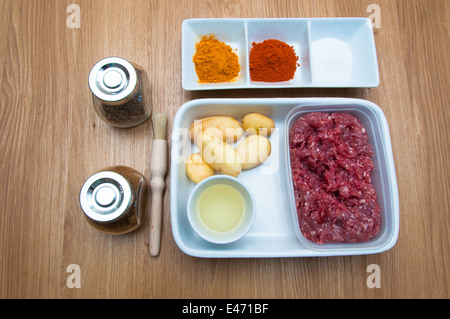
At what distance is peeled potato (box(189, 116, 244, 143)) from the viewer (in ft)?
2.82

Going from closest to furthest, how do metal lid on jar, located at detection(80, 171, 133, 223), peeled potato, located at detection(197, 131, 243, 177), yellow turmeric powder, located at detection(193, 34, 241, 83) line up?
metal lid on jar, located at detection(80, 171, 133, 223)
peeled potato, located at detection(197, 131, 243, 177)
yellow turmeric powder, located at detection(193, 34, 241, 83)

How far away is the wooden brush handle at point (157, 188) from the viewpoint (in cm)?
86

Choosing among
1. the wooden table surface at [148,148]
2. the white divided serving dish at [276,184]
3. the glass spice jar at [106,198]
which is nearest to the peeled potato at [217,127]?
the white divided serving dish at [276,184]

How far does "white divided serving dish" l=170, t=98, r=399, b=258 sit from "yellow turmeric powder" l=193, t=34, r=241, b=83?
0.14 m

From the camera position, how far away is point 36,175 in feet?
3.07

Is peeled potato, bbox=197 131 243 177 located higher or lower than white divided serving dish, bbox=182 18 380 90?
lower

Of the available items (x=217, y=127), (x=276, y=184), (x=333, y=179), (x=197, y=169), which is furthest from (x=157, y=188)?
(x=333, y=179)

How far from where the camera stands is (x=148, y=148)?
0.94 metres

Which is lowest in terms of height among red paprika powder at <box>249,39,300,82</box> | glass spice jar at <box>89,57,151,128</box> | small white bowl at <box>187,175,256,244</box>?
small white bowl at <box>187,175,256,244</box>

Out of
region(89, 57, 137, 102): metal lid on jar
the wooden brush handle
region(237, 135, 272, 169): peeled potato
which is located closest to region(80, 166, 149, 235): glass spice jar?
the wooden brush handle

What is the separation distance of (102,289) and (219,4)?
39.2 inches

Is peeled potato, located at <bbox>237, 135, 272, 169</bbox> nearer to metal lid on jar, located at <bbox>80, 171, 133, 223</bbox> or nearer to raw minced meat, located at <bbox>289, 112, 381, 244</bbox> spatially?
raw minced meat, located at <bbox>289, 112, 381, 244</bbox>

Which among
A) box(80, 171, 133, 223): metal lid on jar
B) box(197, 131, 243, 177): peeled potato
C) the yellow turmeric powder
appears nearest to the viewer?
box(80, 171, 133, 223): metal lid on jar

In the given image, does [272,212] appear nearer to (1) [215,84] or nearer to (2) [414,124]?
(1) [215,84]
